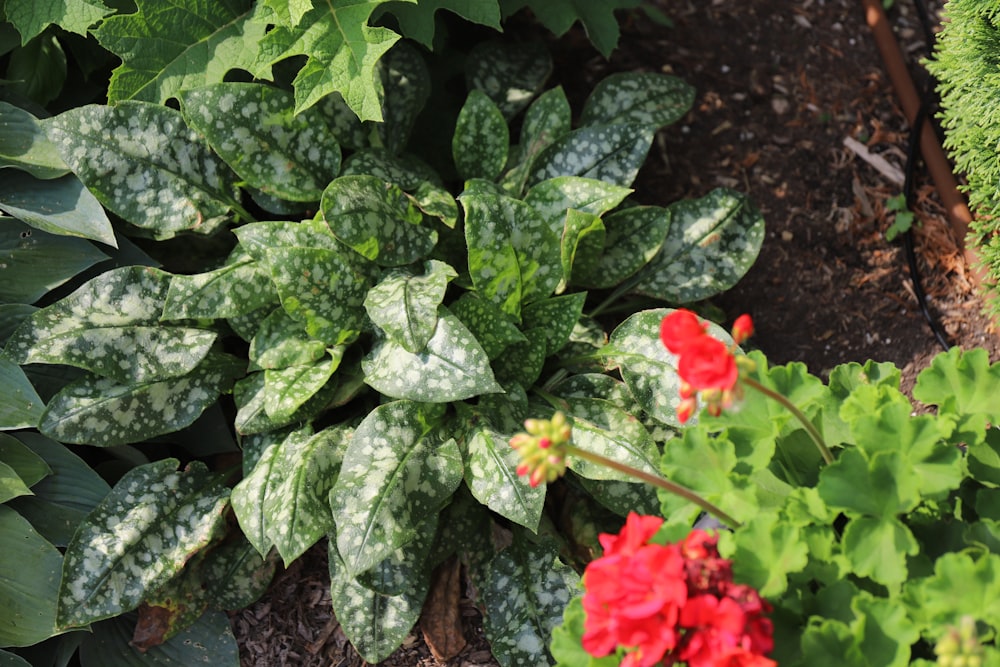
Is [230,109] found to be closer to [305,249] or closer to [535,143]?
[305,249]

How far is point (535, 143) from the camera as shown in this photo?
2.68 m

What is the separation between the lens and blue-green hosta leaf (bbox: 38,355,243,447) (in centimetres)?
231

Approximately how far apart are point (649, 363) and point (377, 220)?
0.81 m

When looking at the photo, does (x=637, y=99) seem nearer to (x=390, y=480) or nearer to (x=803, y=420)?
(x=390, y=480)

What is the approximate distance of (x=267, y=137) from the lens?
243 cm

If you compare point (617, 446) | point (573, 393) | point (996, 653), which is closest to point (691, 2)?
point (573, 393)

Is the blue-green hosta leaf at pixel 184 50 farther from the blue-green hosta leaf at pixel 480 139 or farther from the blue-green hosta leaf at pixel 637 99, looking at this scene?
the blue-green hosta leaf at pixel 637 99

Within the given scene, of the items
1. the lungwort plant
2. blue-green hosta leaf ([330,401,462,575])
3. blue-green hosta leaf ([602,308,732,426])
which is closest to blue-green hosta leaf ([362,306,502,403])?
the lungwort plant

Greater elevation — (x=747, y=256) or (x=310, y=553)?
(x=747, y=256)

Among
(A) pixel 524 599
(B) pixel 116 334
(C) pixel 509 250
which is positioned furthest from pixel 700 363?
(B) pixel 116 334

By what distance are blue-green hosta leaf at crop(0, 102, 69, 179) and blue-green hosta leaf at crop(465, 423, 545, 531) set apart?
4.47ft

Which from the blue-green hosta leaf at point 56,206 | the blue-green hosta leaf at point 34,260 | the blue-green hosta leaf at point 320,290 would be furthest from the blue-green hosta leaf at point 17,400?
the blue-green hosta leaf at point 320,290

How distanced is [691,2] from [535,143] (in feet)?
3.30

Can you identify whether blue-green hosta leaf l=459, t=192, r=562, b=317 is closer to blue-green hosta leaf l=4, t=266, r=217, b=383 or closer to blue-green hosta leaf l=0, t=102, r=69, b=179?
blue-green hosta leaf l=4, t=266, r=217, b=383
